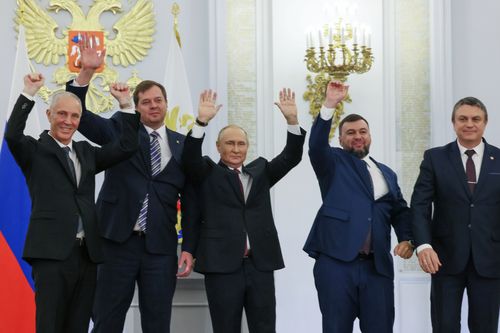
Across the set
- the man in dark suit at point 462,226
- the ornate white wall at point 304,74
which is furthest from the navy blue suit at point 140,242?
the ornate white wall at point 304,74

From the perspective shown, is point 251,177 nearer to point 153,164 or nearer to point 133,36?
point 153,164

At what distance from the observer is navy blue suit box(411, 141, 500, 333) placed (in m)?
3.43

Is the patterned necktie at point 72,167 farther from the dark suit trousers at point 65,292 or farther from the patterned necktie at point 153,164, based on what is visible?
the patterned necktie at point 153,164

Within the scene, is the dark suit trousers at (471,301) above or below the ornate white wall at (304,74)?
below

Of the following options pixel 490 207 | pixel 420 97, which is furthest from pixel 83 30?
pixel 490 207

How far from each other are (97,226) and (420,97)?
3.08m

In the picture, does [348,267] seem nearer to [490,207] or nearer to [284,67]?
[490,207]

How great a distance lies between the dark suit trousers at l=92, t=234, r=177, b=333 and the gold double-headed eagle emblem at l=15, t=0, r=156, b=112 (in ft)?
7.55

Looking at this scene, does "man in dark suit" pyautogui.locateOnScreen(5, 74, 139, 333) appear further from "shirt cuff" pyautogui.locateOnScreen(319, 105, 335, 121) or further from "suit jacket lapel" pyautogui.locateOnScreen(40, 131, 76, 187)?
"shirt cuff" pyautogui.locateOnScreen(319, 105, 335, 121)

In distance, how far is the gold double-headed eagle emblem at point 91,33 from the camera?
5.53 m

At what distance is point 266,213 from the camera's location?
361cm

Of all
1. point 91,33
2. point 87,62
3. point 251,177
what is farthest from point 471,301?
point 91,33

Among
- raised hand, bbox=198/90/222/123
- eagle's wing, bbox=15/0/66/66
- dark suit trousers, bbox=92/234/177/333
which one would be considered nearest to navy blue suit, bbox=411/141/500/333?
raised hand, bbox=198/90/222/123

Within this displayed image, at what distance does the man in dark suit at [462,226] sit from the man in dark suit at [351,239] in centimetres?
16
